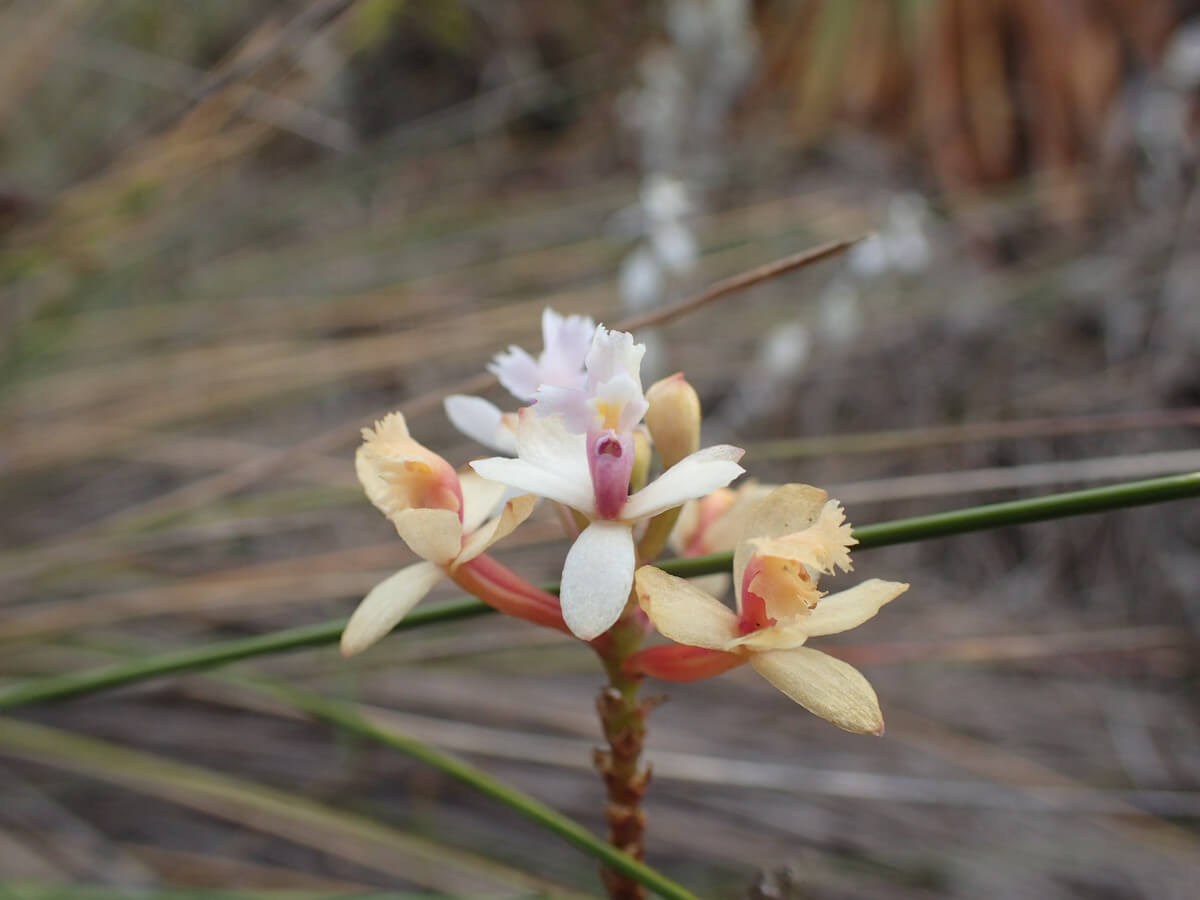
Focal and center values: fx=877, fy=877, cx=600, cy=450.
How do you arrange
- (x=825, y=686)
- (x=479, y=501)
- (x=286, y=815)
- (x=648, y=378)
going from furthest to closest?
(x=648, y=378) < (x=286, y=815) < (x=479, y=501) < (x=825, y=686)

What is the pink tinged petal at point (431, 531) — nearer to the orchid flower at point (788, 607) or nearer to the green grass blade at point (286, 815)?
the orchid flower at point (788, 607)

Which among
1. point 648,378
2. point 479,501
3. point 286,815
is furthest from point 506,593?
point 648,378

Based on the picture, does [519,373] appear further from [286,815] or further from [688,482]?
[286,815]

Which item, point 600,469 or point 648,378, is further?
point 648,378

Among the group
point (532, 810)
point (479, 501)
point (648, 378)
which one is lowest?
point (532, 810)

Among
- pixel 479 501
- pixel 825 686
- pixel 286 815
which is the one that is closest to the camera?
pixel 825 686

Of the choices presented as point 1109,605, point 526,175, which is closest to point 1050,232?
point 1109,605

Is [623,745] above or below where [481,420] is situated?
below

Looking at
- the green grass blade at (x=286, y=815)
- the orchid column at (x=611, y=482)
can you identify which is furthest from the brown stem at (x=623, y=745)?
the green grass blade at (x=286, y=815)
